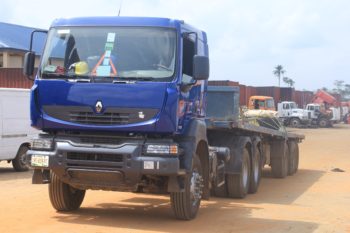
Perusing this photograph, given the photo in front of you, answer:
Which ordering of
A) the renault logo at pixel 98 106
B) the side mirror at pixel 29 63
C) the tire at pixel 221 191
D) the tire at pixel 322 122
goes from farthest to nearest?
the tire at pixel 322 122 → the tire at pixel 221 191 → the side mirror at pixel 29 63 → the renault logo at pixel 98 106

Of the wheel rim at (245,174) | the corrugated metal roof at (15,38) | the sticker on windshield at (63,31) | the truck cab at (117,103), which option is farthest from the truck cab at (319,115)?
the sticker on windshield at (63,31)

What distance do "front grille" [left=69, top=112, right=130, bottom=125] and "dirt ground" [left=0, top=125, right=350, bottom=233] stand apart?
1485 millimetres

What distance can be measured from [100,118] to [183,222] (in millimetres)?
2107

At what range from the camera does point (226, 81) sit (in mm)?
34688

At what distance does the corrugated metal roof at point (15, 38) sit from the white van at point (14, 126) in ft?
62.1

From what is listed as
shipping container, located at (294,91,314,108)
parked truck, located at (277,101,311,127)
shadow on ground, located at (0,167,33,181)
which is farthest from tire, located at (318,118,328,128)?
shadow on ground, located at (0,167,33,181)

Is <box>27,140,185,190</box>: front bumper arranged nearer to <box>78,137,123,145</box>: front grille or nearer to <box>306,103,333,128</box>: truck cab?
<box>78,137,123,145</box>: front grille

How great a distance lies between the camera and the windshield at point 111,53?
26.7 ft

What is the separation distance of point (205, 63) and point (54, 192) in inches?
124

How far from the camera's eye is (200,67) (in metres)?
8.30

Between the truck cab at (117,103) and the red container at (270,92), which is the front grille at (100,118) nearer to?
the truck cab at (117,103)

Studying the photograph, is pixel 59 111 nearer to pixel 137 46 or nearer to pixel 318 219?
pixel 137 46

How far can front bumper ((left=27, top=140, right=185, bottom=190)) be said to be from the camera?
311 inches

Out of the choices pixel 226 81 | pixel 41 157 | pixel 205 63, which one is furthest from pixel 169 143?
pixel 226 81
